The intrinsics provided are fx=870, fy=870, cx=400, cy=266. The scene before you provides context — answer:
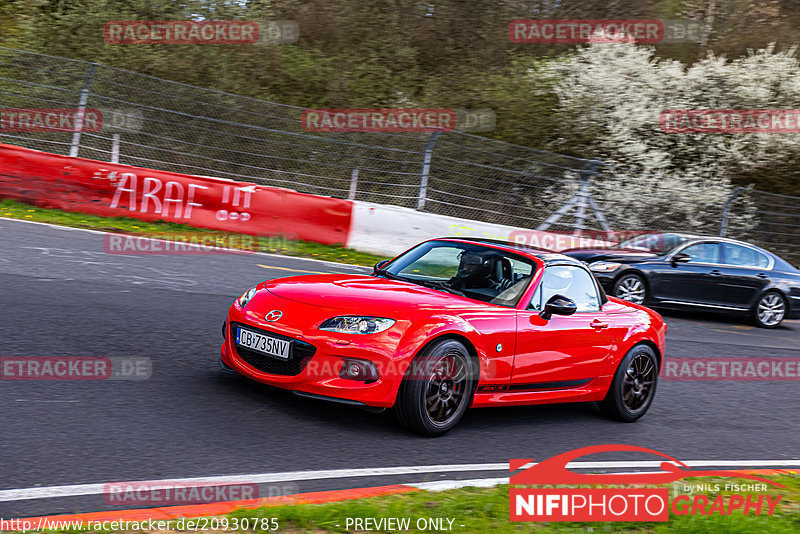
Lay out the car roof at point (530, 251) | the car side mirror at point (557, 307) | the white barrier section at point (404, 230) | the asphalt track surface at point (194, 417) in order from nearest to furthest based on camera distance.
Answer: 1. the asphalt track surface at point (194, 417)
2. the car side mirror at point (557, 307)
3. the car roof at point (530, 251)
4. the white barrier section at point (404, 230)

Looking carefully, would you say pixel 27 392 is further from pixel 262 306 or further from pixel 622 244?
pixel 622 244

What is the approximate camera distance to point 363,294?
6.39 m

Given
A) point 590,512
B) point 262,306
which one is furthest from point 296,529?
point 262,306

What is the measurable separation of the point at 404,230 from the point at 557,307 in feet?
32.9

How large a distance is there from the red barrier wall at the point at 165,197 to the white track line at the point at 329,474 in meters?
10.4

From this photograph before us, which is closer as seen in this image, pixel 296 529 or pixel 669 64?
pixel 296 529

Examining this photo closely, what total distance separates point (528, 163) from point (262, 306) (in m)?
12.2

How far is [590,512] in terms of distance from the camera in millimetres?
4871

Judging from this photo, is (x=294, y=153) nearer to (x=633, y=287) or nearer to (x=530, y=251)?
(x=633, y=287)

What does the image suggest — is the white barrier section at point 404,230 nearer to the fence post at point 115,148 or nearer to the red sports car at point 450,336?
the fence post at point 115,148

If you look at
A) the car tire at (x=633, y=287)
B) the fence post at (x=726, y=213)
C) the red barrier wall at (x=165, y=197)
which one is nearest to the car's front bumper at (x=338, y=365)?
the car tire at (x=633, y=287)

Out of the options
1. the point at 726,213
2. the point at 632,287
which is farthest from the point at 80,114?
the point at 726,213

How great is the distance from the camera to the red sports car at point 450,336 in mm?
5938

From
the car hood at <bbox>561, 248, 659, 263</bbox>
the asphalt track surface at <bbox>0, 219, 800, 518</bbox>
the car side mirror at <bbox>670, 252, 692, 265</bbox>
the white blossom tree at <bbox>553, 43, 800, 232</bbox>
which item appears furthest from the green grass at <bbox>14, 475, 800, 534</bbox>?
the white blossom tree at <bbox>553, 43, 800, 232</bbox>
